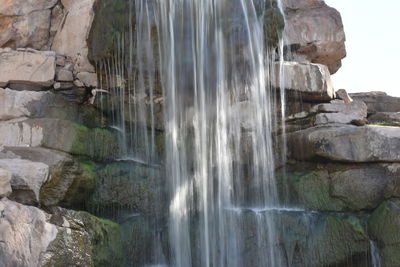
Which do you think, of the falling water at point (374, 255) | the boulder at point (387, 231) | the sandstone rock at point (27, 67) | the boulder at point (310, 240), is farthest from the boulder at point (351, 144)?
the sandstone rock at point (27, 67)

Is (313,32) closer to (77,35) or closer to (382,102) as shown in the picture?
(382,102)

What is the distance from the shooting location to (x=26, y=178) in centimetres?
654

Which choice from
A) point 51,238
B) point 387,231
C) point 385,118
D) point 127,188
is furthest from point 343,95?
point 51,238

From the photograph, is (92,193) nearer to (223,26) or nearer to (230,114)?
(230,114)

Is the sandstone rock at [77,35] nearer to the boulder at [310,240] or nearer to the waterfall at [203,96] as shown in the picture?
the waterfall at [203,96]

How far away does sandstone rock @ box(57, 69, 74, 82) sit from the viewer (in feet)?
27.9

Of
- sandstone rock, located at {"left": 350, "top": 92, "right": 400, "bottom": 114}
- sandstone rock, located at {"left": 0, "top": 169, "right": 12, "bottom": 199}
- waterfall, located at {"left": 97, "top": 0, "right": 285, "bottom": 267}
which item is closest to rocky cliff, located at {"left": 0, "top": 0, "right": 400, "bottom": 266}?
sandstone rock, located at {"left": 0, "top": 169, "right": 12, "bottom": 199}

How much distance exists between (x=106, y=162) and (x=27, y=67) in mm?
2034

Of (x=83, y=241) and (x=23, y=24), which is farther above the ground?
(x=23, y=24)

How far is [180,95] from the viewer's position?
337 inches

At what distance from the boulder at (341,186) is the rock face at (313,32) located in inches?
105

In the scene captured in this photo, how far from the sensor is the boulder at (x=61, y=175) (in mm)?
6879

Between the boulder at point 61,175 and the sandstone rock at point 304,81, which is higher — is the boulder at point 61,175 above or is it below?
below

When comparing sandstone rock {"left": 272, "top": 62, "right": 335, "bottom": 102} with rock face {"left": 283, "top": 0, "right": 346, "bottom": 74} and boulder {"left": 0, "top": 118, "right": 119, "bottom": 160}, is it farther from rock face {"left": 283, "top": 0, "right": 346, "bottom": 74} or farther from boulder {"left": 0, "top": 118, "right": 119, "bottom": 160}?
boulder {"left": 0, "top": 118, "right": 119, "bottom": 160}
